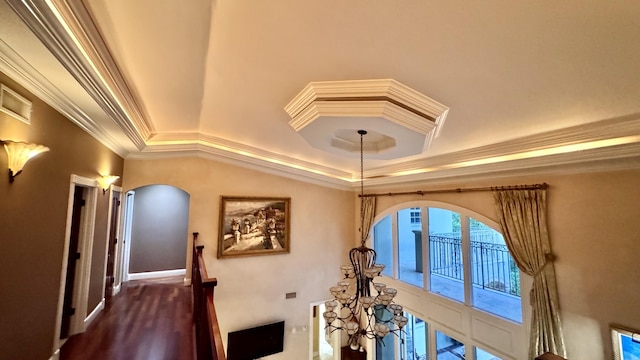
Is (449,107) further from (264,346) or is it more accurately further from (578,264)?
(264,346)

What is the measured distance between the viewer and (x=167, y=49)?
→ 2.22 metres

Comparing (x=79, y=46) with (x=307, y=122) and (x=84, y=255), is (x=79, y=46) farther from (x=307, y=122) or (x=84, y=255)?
(x=84, y=255)

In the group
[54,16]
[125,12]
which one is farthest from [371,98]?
[54,16]

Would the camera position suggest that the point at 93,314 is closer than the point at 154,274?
Yes

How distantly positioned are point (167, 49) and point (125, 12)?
1.48ft

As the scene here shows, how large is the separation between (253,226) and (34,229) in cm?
389

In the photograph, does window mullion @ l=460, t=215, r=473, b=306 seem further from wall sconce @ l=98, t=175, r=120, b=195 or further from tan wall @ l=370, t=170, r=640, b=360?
wall sconce @ l=98, t=175, r=120, b=195

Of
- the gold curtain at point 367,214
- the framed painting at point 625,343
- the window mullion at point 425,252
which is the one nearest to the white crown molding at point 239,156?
the gold curtain at point 367,214

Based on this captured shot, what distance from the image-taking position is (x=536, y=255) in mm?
3545

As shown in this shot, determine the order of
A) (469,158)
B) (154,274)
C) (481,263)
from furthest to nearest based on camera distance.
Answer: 1. (154,274)
2. (481,263)
3. (469,158)

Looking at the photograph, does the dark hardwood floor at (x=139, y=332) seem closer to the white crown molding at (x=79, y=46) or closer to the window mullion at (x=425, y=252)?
the white crown molding at (x=79, y=46)

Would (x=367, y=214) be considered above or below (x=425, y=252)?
above

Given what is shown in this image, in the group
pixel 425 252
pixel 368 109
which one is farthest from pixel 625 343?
pixel 368 109

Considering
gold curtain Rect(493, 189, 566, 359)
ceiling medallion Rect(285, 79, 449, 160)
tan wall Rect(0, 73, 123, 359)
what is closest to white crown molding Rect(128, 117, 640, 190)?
gold curtain Rect(493, 189, 566, 359)
